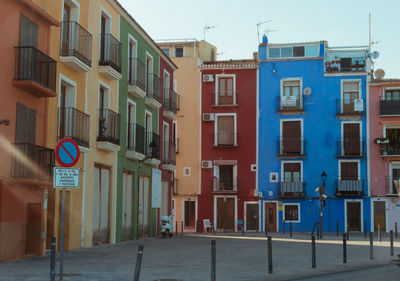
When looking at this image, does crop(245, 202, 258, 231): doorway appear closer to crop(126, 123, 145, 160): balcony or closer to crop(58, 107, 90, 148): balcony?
crop(126, 123, 145, 160): balcony

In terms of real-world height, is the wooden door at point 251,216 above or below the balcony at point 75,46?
below

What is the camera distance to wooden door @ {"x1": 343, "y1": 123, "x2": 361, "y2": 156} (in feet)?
152

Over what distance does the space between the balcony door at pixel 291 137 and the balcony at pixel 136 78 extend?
20.6m

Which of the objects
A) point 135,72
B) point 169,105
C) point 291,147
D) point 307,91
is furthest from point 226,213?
point 135,72

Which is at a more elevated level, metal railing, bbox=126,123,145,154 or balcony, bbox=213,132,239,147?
balcony, bbox=213,132,239,147

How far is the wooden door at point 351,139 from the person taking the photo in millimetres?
46312

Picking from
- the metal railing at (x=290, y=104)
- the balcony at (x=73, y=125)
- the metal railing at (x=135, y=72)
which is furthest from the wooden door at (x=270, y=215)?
the balcony at (x=73, y=125)

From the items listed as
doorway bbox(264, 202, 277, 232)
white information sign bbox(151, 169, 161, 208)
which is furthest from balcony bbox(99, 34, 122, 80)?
doorway bbox(264, 202, 277, 232)

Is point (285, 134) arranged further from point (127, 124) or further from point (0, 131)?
point (0, 131)

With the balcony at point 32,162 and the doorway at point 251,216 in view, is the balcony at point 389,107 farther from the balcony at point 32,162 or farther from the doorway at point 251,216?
the balcony at point 32,162

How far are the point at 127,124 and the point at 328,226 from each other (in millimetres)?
23420

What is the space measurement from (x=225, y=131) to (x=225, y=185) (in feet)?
13.9

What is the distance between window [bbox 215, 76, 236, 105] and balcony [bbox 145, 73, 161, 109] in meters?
16.8

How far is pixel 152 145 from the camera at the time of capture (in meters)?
29.0
